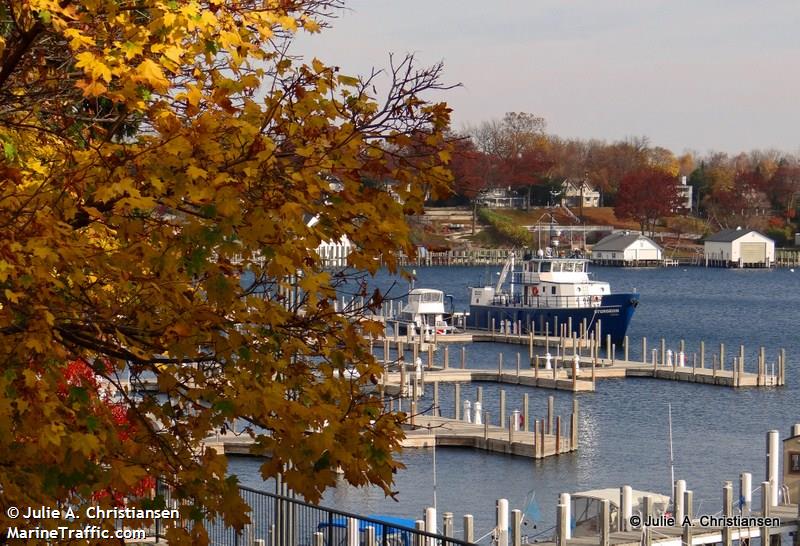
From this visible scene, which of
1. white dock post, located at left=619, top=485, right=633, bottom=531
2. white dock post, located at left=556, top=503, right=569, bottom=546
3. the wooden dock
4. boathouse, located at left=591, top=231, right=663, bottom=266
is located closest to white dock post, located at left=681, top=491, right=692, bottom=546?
white dock post, located at left=619, top=485, right=633, bottom=531

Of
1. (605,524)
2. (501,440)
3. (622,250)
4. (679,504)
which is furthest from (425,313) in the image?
(622,250)

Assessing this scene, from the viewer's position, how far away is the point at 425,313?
291ft

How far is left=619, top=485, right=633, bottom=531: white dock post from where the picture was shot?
26728 mm

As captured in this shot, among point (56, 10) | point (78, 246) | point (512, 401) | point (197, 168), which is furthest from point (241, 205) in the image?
point (512, 401)

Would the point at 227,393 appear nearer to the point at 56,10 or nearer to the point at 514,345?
the point at 56,10

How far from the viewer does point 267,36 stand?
10.8m

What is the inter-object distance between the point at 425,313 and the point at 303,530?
196ft

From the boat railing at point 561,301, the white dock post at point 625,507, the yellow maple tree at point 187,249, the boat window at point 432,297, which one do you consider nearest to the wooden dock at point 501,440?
the white dock post at point 625,507

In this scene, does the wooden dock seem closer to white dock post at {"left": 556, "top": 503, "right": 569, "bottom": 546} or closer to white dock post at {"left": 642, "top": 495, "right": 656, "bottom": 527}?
white dock post at {"left": 642, "top": 495, "right": 656, "bottom": 527}

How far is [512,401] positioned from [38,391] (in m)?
50.6

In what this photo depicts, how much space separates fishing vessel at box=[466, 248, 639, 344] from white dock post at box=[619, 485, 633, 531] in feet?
181

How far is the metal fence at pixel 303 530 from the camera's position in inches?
527

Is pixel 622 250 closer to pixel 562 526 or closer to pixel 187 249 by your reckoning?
pixel 562 526

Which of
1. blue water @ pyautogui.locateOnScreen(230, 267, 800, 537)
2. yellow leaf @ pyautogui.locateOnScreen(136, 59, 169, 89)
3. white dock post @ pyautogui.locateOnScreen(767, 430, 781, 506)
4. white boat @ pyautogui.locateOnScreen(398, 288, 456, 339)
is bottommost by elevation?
blue water @ pyautogui.locateOnScreen(230, 267, 800, 537)
